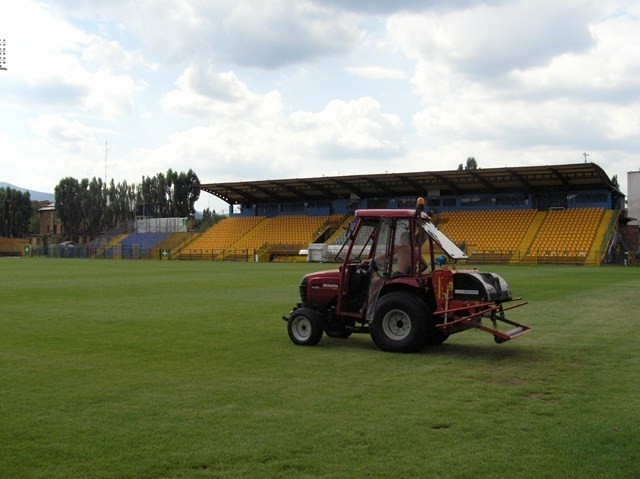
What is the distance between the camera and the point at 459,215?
62000 millimetres

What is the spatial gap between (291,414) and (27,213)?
11387 centimetres

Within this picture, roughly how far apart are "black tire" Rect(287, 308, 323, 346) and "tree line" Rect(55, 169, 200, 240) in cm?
9598

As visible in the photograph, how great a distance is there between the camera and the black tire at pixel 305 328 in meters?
10.8

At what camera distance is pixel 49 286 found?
81.3 feet

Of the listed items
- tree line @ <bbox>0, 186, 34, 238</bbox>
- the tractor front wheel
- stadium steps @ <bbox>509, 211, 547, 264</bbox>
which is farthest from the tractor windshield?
tree line @ <bbox>0, 186, 34, 238</bbox>

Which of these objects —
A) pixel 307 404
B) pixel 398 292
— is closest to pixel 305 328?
pixel 398 292

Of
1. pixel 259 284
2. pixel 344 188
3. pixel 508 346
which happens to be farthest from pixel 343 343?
pixel 344 188

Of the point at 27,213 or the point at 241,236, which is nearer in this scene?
the point at 241,236

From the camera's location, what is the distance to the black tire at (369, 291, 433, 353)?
9.66 m

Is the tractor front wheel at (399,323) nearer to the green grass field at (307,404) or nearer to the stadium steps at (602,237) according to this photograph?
the green grass field at (307,404)

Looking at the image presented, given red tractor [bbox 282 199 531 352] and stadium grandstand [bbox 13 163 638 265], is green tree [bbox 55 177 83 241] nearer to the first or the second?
stadium grandstand [bbox 13 163 638 265]

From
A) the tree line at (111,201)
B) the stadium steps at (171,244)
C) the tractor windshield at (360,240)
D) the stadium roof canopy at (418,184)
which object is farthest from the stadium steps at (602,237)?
the tree line at (111,201)

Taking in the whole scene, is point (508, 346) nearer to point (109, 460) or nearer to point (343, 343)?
point (343, 343)

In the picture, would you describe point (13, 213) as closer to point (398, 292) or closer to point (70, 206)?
point (70, 206)
